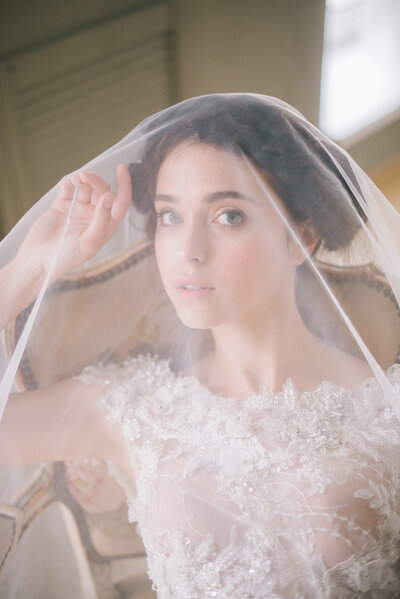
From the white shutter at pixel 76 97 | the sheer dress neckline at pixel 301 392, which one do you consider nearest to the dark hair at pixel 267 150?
the white shutter at pixel 76 97

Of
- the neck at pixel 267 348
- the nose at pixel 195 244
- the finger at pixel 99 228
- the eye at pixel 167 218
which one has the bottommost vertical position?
the neck at pixel 267 348

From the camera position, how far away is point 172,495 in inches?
32.9

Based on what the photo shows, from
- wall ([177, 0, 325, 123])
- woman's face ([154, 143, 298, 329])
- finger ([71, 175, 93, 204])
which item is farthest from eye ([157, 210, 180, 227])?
wall ([177, 0, 325, 123])

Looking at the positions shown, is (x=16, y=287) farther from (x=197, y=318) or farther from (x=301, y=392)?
(x=301, y=392)

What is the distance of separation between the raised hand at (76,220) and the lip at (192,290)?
145 mm

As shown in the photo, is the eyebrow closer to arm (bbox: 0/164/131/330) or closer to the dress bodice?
arm (bbox: 0/164/131/330)

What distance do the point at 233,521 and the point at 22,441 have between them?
345 mm

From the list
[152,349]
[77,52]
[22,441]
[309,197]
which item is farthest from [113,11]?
[22,441]

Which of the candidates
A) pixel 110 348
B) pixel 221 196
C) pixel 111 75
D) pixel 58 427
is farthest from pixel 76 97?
pixel 58 427

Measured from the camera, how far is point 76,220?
85 cm

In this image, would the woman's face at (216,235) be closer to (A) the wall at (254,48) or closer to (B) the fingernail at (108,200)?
(B) the fingernail at (108,200)

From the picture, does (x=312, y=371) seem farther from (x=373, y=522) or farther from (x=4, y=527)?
(x=4, y=527)

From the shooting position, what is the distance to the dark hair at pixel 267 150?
31.2 inches

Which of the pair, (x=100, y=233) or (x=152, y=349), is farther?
(x=152, y=349)
